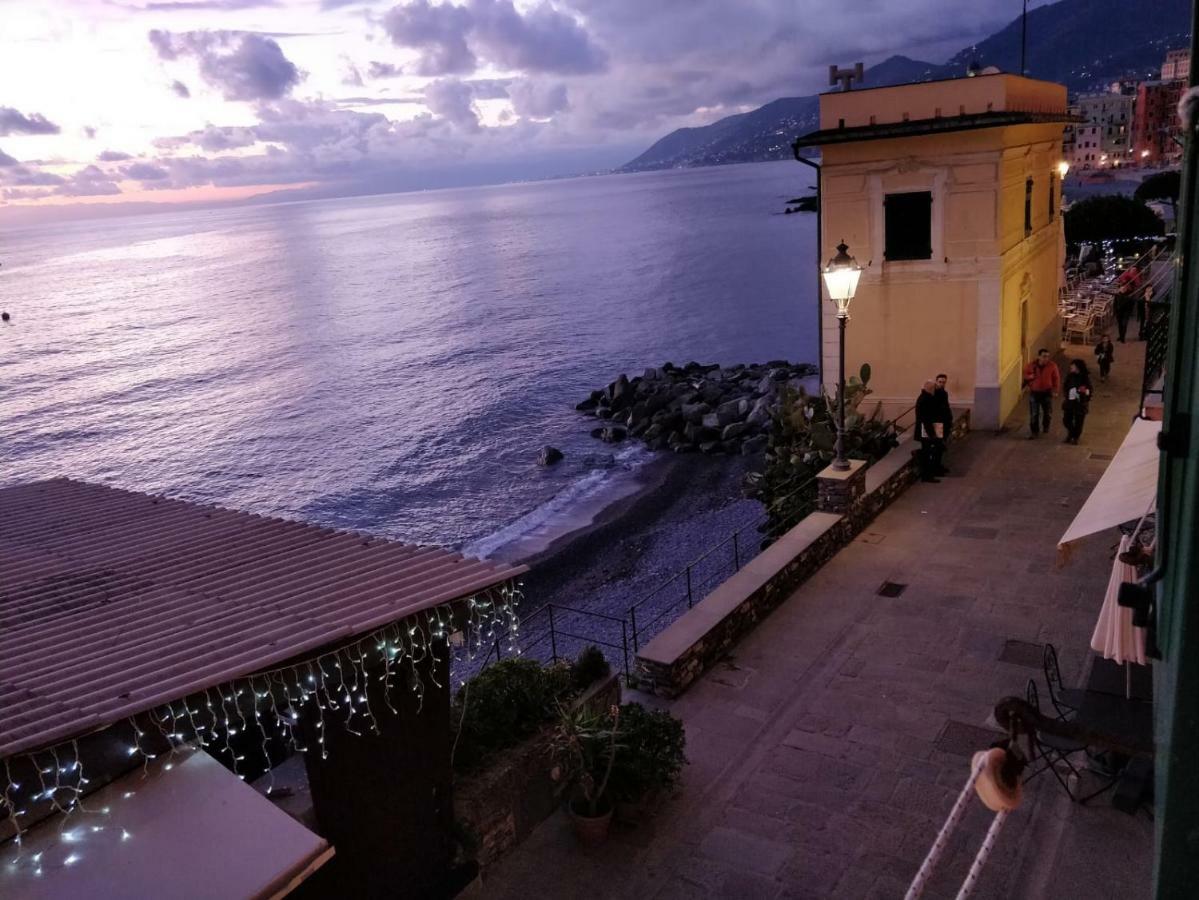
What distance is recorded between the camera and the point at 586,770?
7215 millimetres

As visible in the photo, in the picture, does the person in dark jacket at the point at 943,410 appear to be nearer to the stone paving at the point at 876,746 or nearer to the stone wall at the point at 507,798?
the stone paving at the point at 876,746

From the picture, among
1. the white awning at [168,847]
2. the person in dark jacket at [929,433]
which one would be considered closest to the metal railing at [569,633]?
the person in dark jacket at [929,433]

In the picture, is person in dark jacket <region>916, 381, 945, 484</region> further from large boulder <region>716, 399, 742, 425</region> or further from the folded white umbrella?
large boulder <region>716, 399, 742, 425</region>

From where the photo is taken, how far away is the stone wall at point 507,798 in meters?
6.81

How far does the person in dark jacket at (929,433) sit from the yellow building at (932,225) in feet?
10.9

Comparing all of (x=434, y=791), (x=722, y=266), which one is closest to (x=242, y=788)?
(x=434, y=791)

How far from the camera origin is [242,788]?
177 inches

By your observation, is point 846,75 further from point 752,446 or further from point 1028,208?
point 752,446

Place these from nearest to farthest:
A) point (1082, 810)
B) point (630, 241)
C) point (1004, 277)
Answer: point (1082, 810) → point (1004, 277) → point (630, 241)

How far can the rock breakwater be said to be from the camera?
31.1 metres

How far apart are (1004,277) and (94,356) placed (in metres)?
67.3

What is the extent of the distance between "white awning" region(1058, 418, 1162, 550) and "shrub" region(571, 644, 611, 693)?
4.10m

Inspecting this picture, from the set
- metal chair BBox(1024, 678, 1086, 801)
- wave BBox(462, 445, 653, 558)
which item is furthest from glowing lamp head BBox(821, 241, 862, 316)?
wave BBox(462, 445, 653, 558)

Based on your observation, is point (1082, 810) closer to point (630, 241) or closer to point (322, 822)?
point (322, 822)
